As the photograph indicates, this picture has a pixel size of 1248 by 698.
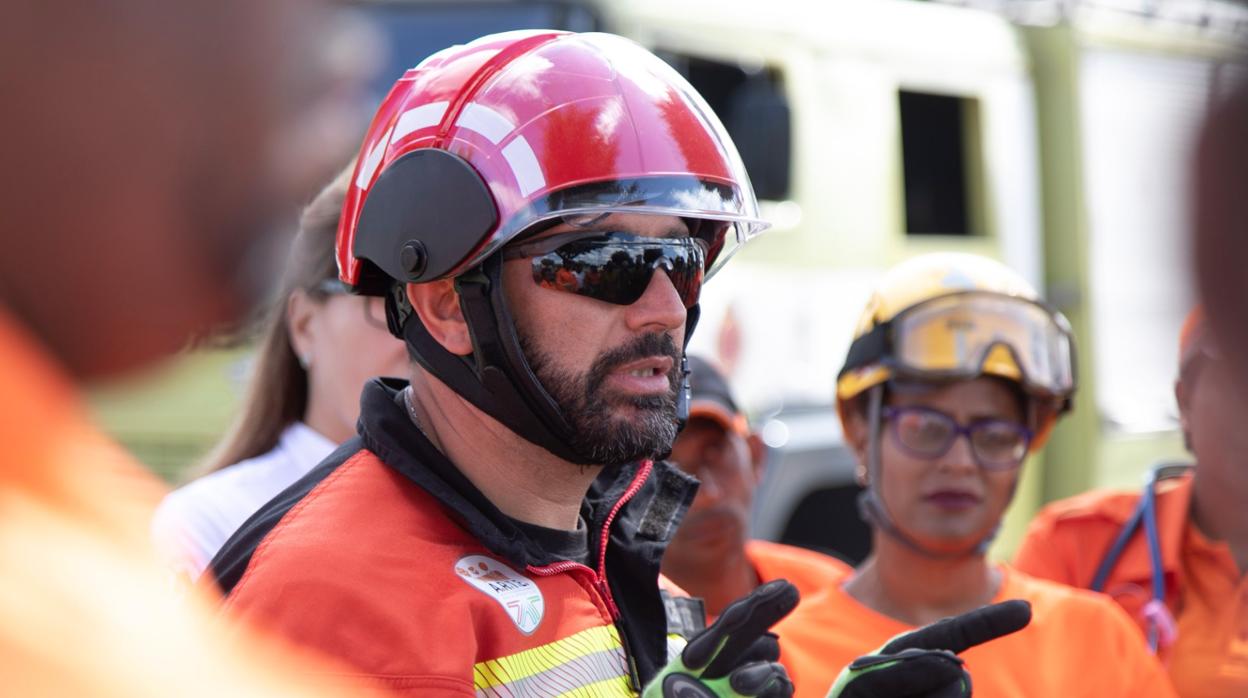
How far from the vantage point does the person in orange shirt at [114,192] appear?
622mm

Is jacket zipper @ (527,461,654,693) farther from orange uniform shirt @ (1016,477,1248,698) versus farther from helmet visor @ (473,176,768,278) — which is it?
orange uniform shirt @ (1016,477,1248,698)

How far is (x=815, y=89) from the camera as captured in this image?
657 cm

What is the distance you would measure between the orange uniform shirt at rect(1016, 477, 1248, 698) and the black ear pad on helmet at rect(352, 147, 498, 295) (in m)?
2.00

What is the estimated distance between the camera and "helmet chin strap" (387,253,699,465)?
202 centimetres

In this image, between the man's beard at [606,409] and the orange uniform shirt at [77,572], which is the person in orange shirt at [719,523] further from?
the orange uniform shirt at [77,572]

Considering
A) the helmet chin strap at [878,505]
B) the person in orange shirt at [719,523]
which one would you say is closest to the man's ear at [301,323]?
the person in orange shirt at [719,523]

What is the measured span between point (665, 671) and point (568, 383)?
43cm

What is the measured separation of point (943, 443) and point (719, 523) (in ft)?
1.92

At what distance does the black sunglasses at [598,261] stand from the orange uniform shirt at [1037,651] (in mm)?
968

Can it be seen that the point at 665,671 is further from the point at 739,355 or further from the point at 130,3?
the point at 739,355

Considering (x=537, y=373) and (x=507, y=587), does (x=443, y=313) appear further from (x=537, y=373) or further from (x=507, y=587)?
(x=507, y=587)

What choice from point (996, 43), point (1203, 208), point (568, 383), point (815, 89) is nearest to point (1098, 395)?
point (996, 43)

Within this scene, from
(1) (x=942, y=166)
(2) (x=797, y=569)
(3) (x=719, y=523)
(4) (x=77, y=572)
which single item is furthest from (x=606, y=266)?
(1) (x=942, y=166)

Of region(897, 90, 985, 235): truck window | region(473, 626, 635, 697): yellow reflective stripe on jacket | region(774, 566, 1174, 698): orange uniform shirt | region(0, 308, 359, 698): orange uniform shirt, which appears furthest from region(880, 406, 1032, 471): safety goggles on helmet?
region(897, 90, 985, 235): truck window
